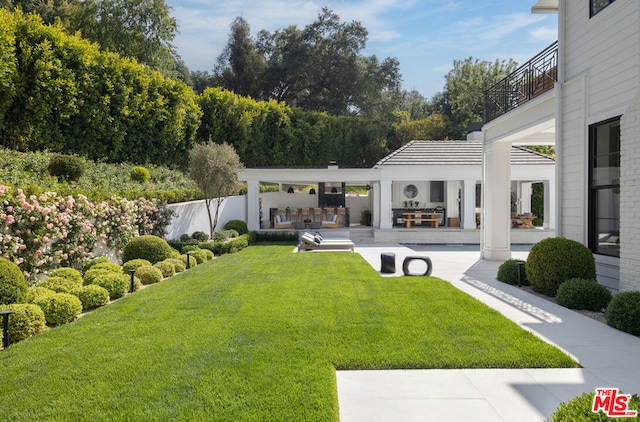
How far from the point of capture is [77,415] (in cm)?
392

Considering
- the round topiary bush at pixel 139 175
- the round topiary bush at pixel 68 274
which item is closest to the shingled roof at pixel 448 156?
the round topiary bush at pixel 139 175

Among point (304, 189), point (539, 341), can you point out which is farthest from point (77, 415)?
point (304, 189)

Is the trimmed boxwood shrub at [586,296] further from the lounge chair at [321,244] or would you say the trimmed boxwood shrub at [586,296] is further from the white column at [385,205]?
the white column at [385,205]

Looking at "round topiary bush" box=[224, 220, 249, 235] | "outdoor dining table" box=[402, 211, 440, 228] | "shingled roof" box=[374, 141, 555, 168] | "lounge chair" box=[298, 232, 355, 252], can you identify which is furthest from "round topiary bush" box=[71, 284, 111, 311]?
"outdoor dining table" box=[402, 211, 440, 228]

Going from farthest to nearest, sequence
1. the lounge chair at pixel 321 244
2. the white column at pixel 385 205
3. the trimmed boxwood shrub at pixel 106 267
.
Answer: the white column at pixel 385 205
the lounge chair at pixel 321 244
the trimmed boxwood shrub at pixel 106 267

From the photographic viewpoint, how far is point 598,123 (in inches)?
336

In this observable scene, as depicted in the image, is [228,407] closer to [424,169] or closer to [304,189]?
[424,169]

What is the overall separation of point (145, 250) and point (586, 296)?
411 inches

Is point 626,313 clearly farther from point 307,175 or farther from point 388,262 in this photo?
point 307,175

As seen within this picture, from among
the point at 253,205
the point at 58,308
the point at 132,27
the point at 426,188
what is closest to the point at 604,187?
the point at 58,308

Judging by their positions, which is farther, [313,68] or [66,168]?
[313,68]

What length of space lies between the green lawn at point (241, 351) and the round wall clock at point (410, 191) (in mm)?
15988

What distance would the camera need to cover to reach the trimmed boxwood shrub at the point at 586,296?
24.9 ft

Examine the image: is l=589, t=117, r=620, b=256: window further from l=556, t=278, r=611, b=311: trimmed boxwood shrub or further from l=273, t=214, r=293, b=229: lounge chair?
l=273, t=214, r=293, b=229: lounge chair
